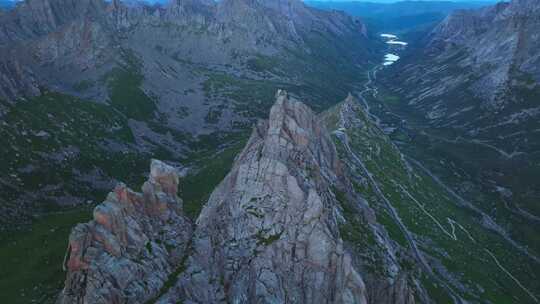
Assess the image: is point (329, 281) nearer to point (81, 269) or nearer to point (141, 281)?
point (141, 281)

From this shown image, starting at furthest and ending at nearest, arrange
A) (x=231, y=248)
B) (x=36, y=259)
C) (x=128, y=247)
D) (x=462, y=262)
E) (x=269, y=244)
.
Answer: (x=462, y=262) < (x=36, y=259) < (x=231, y=248) < (x=269, y=244) < (x=128, y=247)

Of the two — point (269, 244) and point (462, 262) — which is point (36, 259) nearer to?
point (269, 244)

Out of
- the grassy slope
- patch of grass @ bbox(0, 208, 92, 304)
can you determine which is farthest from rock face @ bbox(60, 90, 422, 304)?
the grassy slope

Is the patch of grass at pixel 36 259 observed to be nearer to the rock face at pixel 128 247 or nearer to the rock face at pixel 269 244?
the rock face at pixel 128 247

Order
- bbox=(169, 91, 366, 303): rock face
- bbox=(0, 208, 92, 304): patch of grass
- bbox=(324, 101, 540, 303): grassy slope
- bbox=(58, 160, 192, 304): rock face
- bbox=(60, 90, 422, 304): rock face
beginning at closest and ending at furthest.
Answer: bbox=(58, 160, 192, 304): rock face
bbox=(60, 90, 422, 304): rock face
bbox=(169, 91, 366, 303): rock face
bbox=(0, 208, 92, 304): patch of grass
bbox=(324, 101, 540, 303): grassy slope

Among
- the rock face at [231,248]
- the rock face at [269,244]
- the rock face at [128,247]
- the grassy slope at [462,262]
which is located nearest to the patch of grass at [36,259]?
the rock face at [128,247]

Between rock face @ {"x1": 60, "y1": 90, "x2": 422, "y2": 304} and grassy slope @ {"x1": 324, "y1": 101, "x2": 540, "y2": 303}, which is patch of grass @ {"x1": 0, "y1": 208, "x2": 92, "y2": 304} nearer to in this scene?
rock face @ {"x1": 60, "y1": 90, "x2": 422, "y2": 304}

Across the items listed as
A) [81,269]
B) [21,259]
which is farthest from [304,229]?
[21,259]

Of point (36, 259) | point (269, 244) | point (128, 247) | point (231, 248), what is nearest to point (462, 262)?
point (269, 244)
